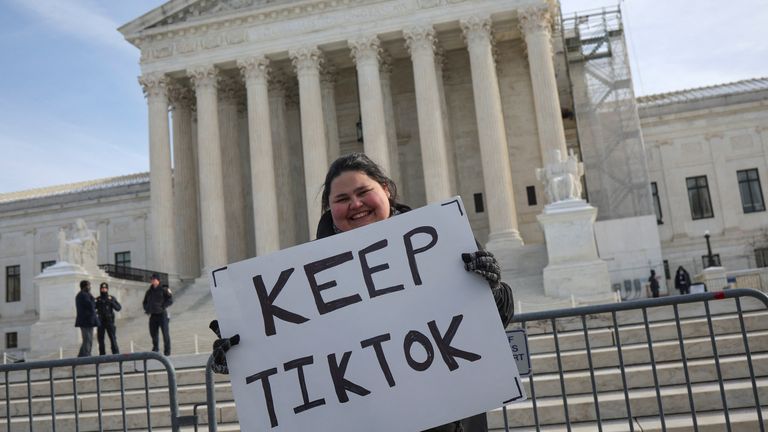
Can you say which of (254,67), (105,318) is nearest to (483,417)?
(105,318)

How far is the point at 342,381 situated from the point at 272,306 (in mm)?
563

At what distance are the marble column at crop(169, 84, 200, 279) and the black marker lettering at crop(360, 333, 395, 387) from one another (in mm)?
32635

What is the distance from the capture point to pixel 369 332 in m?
3.58

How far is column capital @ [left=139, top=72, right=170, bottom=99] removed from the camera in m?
35.2

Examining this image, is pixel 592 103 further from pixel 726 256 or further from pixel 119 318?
pixel 119 318

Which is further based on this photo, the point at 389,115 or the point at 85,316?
the point at 389,115

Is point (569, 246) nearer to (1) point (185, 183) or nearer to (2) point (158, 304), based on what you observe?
(2) point (158, 304)

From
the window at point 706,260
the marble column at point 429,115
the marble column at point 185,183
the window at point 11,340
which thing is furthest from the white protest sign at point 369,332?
the window at point 11,340

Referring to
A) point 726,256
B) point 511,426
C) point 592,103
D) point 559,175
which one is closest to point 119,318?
point 559,175

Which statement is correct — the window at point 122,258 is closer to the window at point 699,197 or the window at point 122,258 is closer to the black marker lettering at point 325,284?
the window at point 699,197

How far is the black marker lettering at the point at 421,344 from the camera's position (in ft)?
11.4

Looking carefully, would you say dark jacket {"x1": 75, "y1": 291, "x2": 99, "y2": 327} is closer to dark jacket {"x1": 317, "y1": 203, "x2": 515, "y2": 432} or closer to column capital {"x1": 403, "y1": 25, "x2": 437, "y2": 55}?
dark jacket {"x1": 317, "y1": 203, "x2": 515, "y2": 432}

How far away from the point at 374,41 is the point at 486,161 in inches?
312

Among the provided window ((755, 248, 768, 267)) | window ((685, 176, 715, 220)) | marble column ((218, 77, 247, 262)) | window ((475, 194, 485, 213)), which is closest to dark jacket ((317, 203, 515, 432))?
window ((475, 194, 485, 213))
